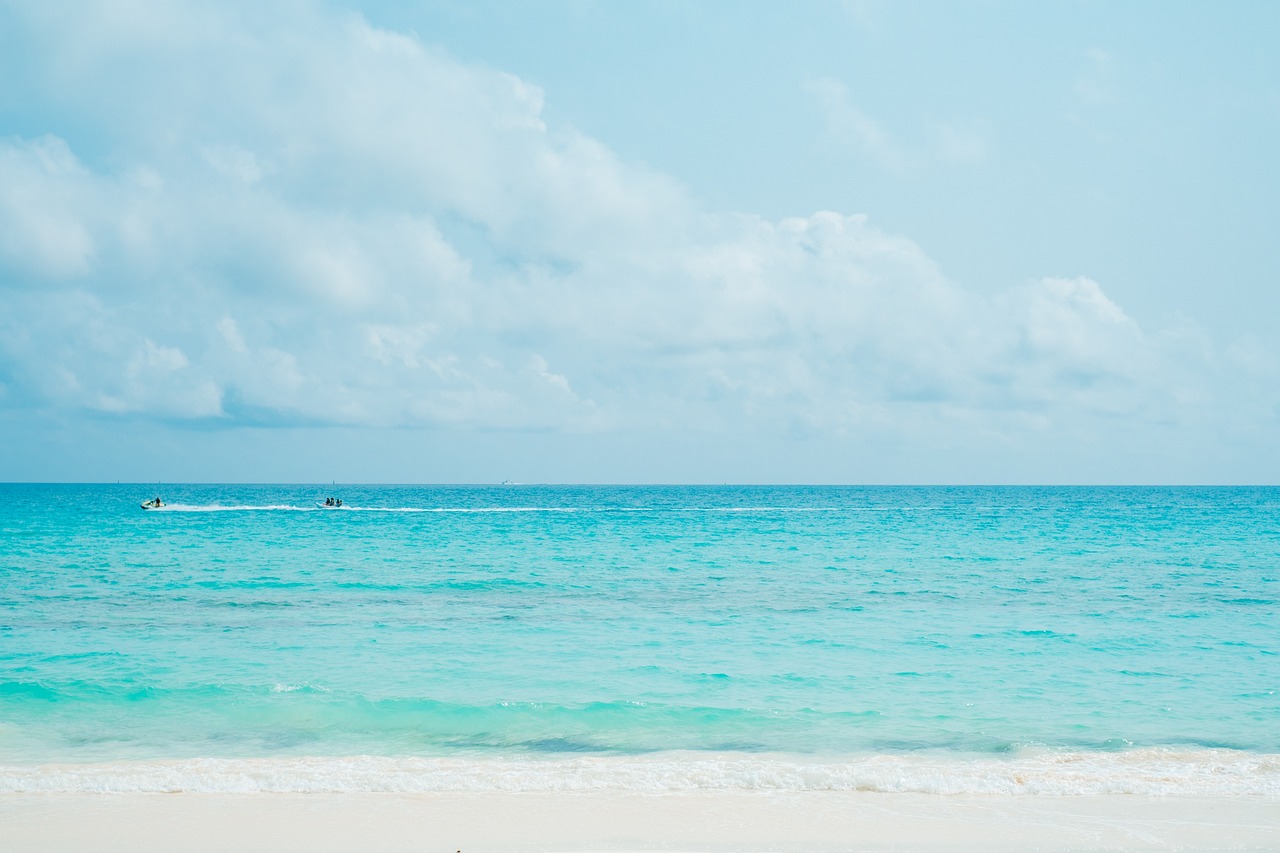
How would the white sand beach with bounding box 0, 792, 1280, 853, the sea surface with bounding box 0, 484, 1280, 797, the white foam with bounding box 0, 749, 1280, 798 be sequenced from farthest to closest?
the sea surface with bounding box 0, 484, 1280, 797, the white foam with bounding box 0, 749, 1280, 798, the white sand beach with bounding box 0, 792, 1280, 853

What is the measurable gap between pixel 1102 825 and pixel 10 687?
15258mm

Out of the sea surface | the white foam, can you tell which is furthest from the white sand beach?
the sea surface

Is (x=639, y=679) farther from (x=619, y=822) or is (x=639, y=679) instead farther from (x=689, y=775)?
(x=619, y=822)

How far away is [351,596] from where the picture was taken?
24609 mm

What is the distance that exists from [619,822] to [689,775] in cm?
165

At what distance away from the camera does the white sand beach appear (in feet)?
27.1

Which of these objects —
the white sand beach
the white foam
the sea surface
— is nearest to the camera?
the white sand beach

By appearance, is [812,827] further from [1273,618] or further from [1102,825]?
[1273,618]

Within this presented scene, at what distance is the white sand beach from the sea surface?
46 centimetres

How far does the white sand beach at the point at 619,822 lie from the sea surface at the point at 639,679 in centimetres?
46

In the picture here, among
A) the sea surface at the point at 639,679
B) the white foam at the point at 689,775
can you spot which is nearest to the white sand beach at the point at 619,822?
the white foam at the point at 689,775

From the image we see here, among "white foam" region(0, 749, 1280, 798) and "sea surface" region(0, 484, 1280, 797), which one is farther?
"sea surface" region(0, 484, 1280, 797)

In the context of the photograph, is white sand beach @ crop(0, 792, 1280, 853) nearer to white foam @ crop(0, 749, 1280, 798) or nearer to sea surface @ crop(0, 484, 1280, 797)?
white foam @ crop(0, 749, 1280, 798)

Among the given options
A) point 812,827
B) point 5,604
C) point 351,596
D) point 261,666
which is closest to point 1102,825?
point 812,827
